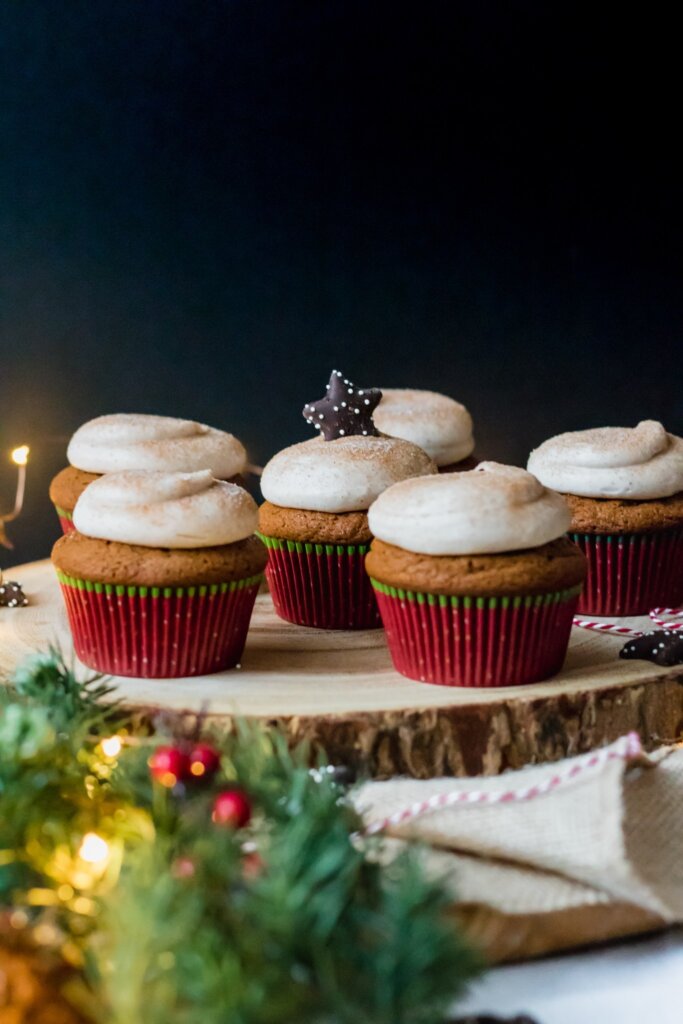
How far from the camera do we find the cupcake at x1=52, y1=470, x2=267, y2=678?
277 centimetres

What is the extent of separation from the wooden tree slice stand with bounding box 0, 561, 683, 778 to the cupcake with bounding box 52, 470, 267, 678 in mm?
80

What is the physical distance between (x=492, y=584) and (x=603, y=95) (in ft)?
9.36

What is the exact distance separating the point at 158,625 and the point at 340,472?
0.60 metres

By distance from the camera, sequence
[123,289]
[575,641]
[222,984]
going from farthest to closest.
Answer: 1. [123,289]
2. [575,641]
3. [222,984]

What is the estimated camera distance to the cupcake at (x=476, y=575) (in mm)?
2662

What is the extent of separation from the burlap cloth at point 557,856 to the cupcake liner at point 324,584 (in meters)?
0.91

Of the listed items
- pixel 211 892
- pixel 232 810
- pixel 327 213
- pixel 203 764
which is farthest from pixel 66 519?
pixel 211 892

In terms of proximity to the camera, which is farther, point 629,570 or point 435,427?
point 435,427

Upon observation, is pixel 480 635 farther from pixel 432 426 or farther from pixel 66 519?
pixel 66 519

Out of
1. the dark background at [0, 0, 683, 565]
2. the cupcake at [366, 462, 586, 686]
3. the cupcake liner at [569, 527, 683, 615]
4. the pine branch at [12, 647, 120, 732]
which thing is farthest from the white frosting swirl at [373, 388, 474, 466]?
the pine branch at [12, 647, 120, 732]

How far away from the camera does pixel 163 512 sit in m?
2.77

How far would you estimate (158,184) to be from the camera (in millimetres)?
4703

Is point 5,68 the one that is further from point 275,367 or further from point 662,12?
point 662,12

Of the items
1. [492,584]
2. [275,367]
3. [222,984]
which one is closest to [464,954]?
[222,984]
